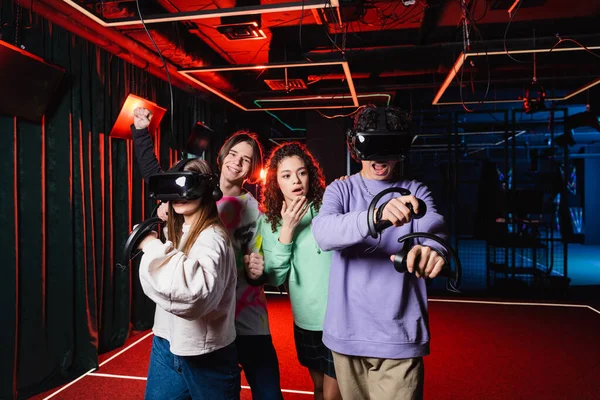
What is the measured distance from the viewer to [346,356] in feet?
3.65

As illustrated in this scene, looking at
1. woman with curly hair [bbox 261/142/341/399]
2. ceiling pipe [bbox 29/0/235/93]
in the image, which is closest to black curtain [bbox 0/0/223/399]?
ceiling pipe [bbox 29/0/235/93]

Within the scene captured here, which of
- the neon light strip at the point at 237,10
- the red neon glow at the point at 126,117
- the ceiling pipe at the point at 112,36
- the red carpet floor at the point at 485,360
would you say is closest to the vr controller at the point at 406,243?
the neon light strip at the point at 237,10

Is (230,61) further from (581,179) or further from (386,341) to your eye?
(581,179)

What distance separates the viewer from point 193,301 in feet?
3.35

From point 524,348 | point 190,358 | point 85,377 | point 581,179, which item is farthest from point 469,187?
point 190,358

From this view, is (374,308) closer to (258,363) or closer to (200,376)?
(200,376)

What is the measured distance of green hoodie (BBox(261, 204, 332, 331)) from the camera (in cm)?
151

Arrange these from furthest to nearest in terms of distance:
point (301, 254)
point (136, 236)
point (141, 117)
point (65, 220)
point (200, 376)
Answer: point (65, 220) → point (141, 117) → point (301, 254) → point (200, 376) → point (136, 236)

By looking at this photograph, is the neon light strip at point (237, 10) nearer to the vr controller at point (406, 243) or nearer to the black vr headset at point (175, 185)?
the black vr headset at point (175, 185)

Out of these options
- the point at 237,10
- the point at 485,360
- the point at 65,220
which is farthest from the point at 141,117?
the point at 485,360

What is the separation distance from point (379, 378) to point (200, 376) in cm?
52

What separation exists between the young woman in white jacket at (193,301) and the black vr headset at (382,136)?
479 mm

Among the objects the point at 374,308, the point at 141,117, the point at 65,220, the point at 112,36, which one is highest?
the point at 112,36

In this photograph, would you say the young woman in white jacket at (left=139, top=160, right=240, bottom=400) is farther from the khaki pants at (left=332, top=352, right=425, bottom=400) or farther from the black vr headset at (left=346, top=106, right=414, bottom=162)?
the black vr headset at (left=346, top=106, right=414, bottom=162)
